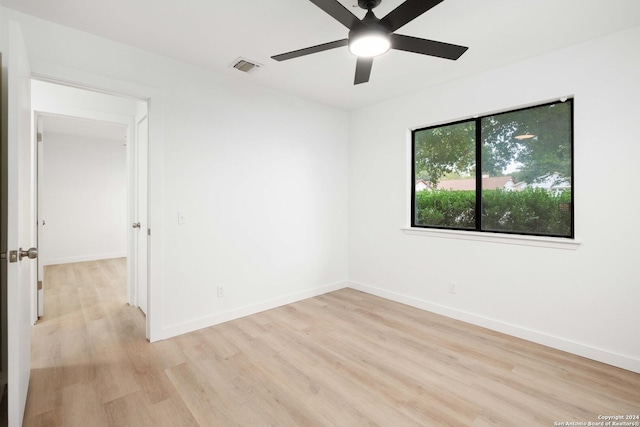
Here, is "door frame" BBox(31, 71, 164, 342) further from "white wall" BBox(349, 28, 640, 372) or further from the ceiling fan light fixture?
"white wall" BBox(349, 28, 640, 372)

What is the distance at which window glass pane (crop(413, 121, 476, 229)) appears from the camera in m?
3.31

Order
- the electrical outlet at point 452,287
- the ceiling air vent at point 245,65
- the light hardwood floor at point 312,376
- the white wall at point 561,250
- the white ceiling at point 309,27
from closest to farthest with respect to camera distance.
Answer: the light hardwood floor at point 312,376, the white ceiling at point 309,27, the white wall at point 561,250, the ceiling air vent at point 245,65, the electrical outlet at point 452,287

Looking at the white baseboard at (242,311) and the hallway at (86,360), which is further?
the white baseboard at (242,311)

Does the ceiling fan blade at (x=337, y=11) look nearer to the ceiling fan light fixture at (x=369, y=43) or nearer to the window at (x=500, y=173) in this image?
the ceiling fan light fixture at (x=369, y=43)

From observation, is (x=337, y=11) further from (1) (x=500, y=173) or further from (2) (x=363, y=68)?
(1) (x=500, y=173)

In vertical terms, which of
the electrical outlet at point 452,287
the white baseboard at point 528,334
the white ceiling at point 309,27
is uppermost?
the white ceiling at point 309,27

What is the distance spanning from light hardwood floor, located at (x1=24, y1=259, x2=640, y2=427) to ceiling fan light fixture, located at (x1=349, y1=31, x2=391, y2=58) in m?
2.15

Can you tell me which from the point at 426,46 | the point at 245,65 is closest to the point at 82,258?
the point at 245,65

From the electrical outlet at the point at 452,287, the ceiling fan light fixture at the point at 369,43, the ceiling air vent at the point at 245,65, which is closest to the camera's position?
the ceiling fan light fixture at the point at 369,43

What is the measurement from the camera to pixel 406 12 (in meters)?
1.60

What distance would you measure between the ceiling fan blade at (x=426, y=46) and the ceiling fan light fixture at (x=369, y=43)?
65mm

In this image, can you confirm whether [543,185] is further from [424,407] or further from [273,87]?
[273,87]

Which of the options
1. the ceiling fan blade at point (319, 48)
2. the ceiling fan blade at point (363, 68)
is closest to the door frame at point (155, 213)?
the ceiling fan blade at point (319, 48)

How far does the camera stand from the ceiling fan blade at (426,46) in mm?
1790
